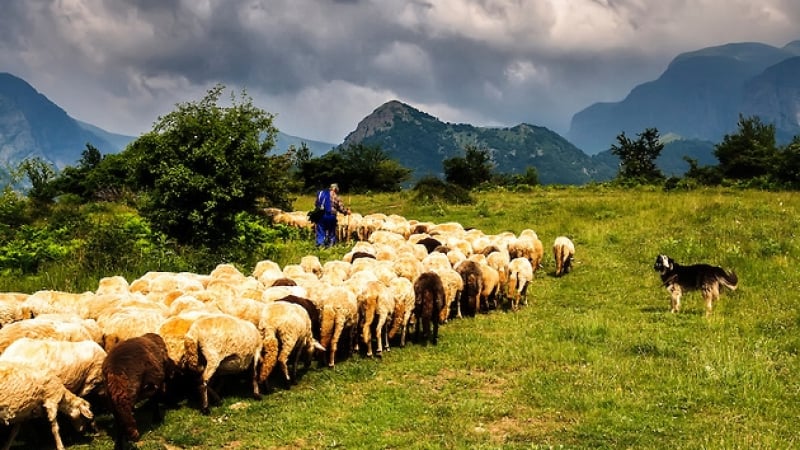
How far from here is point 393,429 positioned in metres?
6.62

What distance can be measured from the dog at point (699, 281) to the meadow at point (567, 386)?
0.99 feet

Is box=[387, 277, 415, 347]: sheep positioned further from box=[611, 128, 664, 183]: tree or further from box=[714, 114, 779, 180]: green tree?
box=[611, 128, 664, 183]: tree

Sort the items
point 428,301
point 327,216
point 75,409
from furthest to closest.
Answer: point 327,216 → point 428,301 → point 75,409

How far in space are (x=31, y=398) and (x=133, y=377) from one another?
0.95 m

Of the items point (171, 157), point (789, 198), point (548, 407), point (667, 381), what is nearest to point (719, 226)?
point (789, 198)

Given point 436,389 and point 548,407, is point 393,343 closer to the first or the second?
point 436,389

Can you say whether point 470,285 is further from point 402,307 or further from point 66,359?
point 66,359

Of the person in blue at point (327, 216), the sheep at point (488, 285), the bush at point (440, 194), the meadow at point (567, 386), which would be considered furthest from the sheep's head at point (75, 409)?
the bush at point (440, 194)

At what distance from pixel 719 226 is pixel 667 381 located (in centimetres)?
1347

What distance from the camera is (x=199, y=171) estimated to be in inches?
722

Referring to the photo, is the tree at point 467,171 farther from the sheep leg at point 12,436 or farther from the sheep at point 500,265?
the sheep leg at point 12,436

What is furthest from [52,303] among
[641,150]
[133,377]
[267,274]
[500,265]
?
[641,150]

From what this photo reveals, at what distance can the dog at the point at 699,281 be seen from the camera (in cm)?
1116

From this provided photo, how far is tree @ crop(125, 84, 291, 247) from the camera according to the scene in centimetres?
1789
